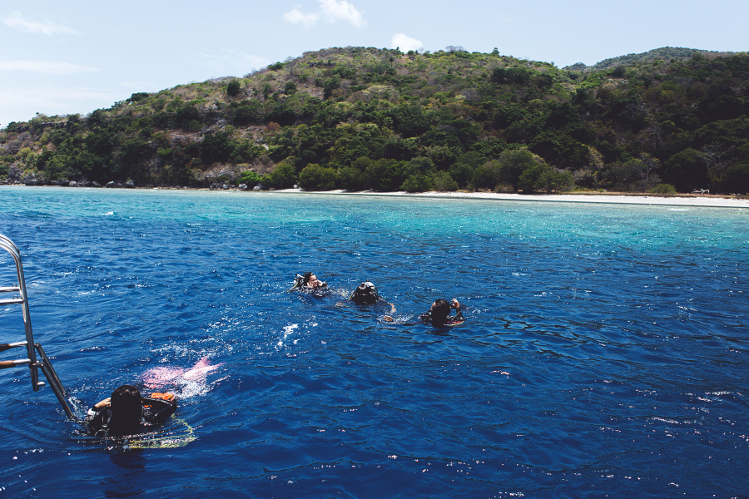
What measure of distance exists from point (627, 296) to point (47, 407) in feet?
45.8

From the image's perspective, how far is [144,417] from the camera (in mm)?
6266

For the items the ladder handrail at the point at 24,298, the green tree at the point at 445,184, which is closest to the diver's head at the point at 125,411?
the ladder handrail at the point at 24,298

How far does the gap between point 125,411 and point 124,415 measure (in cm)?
6

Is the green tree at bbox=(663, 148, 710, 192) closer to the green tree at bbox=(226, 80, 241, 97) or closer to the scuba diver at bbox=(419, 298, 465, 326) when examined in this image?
the scuba diver at bbox=(419, 298, 465, 326)

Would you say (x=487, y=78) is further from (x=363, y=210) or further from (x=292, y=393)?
(x=292, y=393)

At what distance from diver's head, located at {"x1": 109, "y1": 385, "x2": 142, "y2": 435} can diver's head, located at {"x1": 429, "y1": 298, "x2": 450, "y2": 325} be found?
632 cm

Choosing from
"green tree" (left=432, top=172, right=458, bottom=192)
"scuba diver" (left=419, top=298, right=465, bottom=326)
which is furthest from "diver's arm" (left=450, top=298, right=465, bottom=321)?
"green tree" (left=432, top=172, right=458, bottom=192)

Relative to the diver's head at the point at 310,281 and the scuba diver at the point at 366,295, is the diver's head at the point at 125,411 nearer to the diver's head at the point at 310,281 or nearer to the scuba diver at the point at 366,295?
the scuba diver at the point at 366,295

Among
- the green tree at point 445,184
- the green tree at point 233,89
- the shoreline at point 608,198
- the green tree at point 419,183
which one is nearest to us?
the shoreline at point 608,198

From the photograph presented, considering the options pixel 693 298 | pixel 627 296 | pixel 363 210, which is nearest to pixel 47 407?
pixel 627 296

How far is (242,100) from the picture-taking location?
359 feet

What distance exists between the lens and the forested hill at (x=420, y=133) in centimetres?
5703

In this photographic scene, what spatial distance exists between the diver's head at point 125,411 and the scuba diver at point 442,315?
633 cm

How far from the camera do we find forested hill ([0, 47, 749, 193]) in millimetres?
57031
